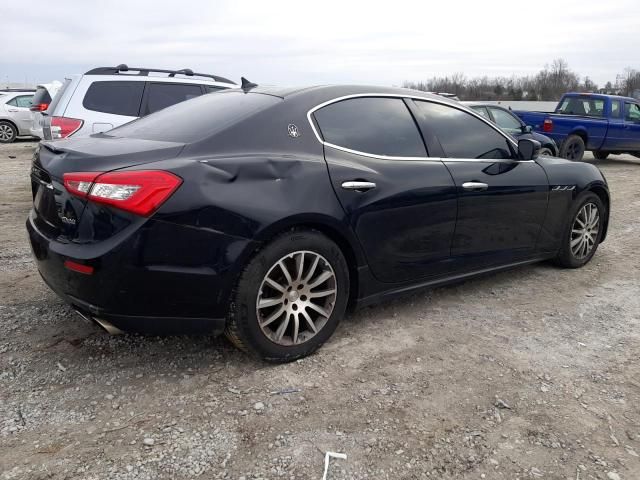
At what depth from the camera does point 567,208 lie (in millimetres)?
4559

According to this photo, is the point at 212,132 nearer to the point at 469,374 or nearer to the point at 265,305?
the point at 265,305

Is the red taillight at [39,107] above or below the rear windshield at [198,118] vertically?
below

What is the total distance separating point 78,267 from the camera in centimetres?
256

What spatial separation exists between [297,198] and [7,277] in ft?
8.88

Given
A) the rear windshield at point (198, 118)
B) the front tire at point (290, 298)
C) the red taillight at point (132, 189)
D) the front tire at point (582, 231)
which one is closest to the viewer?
the red taillight at point (132, 189)

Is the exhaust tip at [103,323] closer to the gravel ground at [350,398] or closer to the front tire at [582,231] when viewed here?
the gravel ground at [350,398]

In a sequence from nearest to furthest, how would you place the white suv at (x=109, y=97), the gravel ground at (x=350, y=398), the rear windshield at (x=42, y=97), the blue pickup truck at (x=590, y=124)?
the gravel ground at (x=350, y=398)
the white suv at (x=109, y=97)
the blue pickup truck at (x=590, y=124)
the rear windshield at (x=42, y=97)

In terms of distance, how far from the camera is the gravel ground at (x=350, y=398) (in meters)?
2.25

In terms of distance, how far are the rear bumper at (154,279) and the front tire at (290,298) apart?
0.11 meters

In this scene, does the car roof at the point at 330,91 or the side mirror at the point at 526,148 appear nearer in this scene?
the car roof at the point at 330,91

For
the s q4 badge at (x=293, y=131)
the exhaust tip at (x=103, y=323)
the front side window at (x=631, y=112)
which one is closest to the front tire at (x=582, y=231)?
the s q4 badge at (x=293, y=131)

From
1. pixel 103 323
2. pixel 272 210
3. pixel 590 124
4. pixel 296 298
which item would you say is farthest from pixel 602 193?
pixel 590 124

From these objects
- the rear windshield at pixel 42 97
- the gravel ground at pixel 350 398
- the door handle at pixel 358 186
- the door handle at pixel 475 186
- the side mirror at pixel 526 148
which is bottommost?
the gravel ground at pixel 350 398

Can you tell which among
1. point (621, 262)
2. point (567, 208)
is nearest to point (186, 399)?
point (567, 208)
